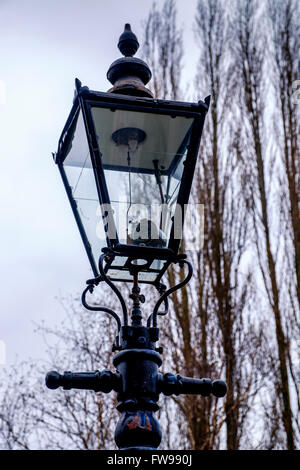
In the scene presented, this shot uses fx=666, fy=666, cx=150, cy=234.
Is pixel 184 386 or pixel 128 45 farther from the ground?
pixel 128 45

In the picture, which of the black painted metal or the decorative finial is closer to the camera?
the black painted metal

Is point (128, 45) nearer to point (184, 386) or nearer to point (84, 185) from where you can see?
point (84, 185)

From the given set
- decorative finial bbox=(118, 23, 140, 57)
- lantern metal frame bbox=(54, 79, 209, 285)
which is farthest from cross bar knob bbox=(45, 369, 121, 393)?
decorative finial bbox=(118, 23, 140, 57)

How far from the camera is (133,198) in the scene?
2166 mm

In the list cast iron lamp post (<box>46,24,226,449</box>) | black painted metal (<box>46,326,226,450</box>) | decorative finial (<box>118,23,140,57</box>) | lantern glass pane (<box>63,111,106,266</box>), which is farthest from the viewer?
decorative finial (<box>118,23,140,57</box>)

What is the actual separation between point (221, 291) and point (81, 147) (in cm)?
777

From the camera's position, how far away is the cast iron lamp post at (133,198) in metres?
2.07

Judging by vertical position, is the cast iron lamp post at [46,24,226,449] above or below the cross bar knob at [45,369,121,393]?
above

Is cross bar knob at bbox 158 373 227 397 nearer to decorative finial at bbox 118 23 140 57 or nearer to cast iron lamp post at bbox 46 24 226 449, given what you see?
cast iron lamp post at bbox 46 24 226 449

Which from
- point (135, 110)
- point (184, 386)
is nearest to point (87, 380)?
point (184, 386)

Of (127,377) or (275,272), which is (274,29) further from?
(127,377)

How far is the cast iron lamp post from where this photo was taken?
2.07 metres
